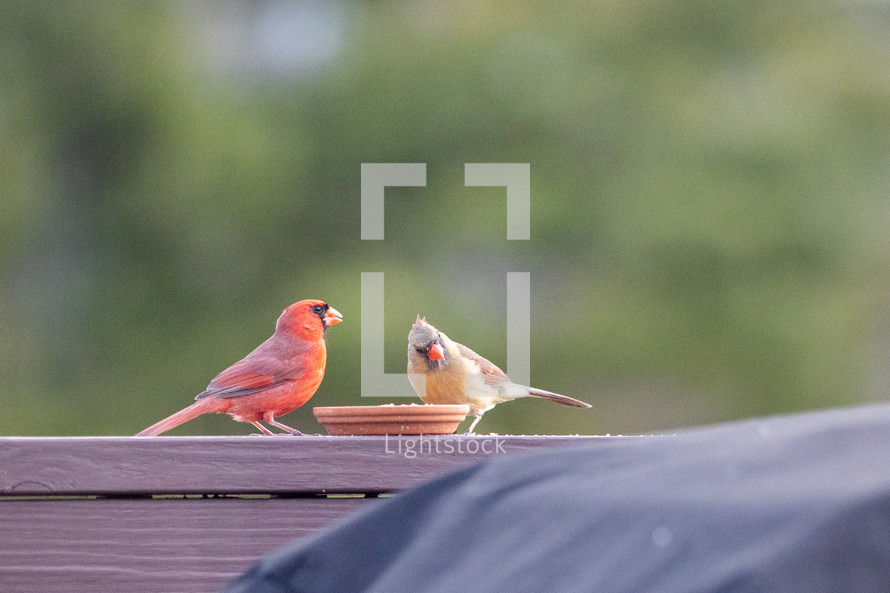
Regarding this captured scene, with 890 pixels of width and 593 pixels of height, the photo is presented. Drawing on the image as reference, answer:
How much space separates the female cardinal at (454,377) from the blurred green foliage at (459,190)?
3.02 metres

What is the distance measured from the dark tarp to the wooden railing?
50 cm

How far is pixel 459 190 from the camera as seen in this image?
509cm

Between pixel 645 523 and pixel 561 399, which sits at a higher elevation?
pixel 645 523

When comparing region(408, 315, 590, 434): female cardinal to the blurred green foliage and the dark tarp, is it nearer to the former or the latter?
the dark tarp

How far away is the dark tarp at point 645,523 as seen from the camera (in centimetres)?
31

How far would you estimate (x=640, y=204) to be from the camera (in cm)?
507

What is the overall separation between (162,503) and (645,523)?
0.65 meters

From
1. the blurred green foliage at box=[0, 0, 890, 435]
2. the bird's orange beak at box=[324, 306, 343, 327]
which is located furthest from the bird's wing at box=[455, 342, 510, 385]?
the blurred green foliage at box=[0, 0, 890, 435]

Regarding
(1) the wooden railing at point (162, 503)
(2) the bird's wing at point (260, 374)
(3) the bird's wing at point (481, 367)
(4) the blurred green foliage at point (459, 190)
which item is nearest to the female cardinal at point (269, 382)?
(2) the bird's wing at point (260, 374)

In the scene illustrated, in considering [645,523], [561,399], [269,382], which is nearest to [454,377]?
[561,399]

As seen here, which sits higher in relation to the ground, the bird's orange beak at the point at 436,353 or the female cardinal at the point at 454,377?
the bird's orange beak at the point at 436,353

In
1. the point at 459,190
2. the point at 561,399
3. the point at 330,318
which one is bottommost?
the point at 561,399

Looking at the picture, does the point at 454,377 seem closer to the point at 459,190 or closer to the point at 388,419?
the point at 388,419

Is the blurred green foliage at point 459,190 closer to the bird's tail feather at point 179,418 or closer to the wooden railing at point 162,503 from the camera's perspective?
the bird's tail feather at point 179,418
